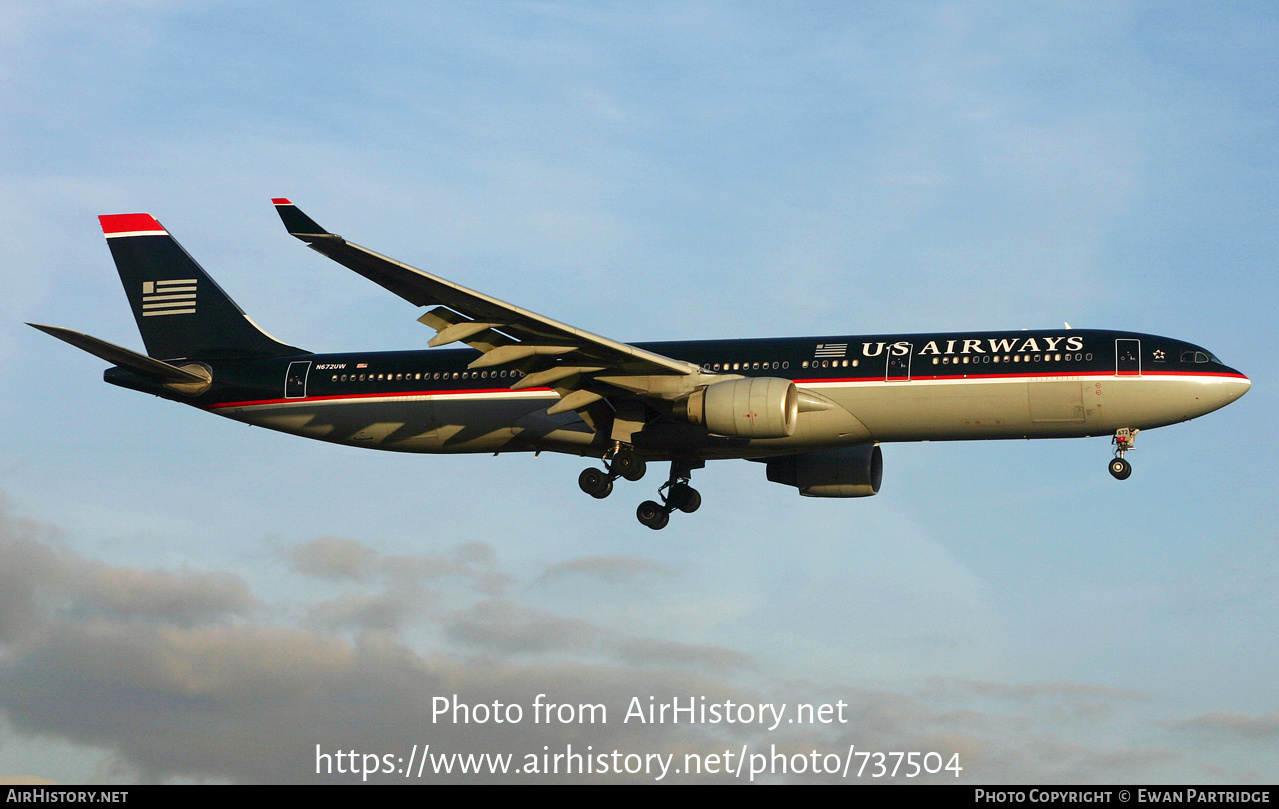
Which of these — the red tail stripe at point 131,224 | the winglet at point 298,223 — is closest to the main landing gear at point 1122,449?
the winglet at point 298,223

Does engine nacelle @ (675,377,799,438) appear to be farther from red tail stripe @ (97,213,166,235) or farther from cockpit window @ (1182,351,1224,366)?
red tail stripe @ (97,213,166,235)

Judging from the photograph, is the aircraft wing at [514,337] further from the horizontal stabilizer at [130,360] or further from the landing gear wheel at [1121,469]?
the landing gear wheel at [1121,469]

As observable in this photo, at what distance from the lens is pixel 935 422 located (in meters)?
37.2

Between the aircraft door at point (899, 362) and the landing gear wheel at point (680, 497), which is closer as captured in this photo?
the aircraft door at point (899, 362)

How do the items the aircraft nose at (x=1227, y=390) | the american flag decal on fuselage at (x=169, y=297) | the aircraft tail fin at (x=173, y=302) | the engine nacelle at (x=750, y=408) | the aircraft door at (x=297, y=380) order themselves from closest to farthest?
the engine nacelle at (x=750, y=408), the aircraft nose at (x=1227, y=390), the aircraft door at (x=297, y=380), the aircraft tail fin at (x=173, y=302), the american flag decal on fuselage at (x=169, y=297)

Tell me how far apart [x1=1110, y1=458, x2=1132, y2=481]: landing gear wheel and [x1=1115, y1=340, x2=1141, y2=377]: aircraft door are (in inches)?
96.0

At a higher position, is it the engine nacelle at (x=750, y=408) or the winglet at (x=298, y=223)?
the winglet at (x=298, y=223)

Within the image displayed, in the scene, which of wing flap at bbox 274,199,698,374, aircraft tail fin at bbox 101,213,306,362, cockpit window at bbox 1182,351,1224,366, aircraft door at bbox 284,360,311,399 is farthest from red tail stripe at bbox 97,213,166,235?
cockpit window at bbox 1182,351,1224,366

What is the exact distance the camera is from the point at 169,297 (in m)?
45.3

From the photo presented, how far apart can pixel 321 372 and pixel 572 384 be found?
8635 millimetres

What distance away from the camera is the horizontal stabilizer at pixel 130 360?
36.1 m

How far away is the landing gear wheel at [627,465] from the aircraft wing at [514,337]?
6.54 feet

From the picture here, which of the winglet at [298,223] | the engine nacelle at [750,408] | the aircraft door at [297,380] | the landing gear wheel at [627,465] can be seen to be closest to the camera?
the winglet at [298,223]

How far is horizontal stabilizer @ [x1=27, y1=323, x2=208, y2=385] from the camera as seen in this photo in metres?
36.1
